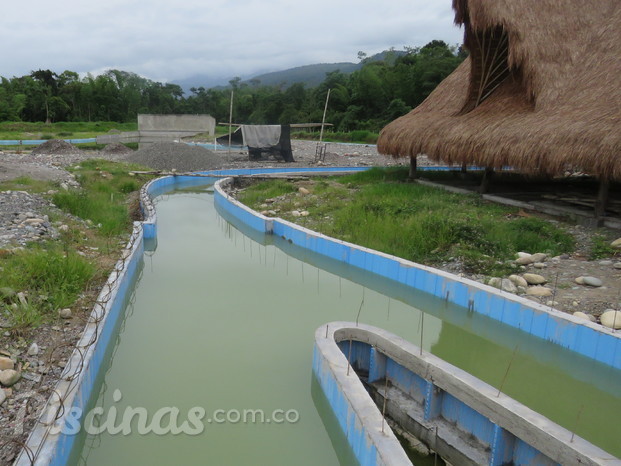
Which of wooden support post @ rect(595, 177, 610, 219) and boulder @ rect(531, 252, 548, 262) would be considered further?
wooden support post @ rect(595, 177, 610, 219)

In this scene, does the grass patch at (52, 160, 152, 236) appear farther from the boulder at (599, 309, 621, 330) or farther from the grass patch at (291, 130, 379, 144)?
the grass patch at (291, 130, 379, 144)

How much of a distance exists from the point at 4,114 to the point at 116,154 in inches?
705

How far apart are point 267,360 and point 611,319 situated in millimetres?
3056

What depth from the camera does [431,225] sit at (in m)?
6.72

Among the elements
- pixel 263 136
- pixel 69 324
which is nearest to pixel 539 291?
pixel 69 324

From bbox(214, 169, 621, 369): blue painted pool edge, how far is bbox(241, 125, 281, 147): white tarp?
1062 centimetres

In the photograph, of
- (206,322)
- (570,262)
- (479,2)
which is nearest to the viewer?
(206,322)

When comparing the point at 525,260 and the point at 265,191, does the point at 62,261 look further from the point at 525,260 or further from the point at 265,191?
the point at 265,191

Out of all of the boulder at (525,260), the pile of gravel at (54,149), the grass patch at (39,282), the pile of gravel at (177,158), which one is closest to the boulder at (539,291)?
the boulder at (525,260)

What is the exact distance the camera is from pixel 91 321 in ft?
12.5

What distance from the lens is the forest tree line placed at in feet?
104

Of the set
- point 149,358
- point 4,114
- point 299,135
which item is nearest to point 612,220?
point 149,358

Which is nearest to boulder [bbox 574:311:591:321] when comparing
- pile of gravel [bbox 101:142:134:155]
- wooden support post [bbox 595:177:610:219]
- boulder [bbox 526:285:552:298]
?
boulder [bbox 526:285:552:298]

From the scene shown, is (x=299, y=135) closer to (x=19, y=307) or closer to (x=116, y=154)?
(x=116, y=154)
